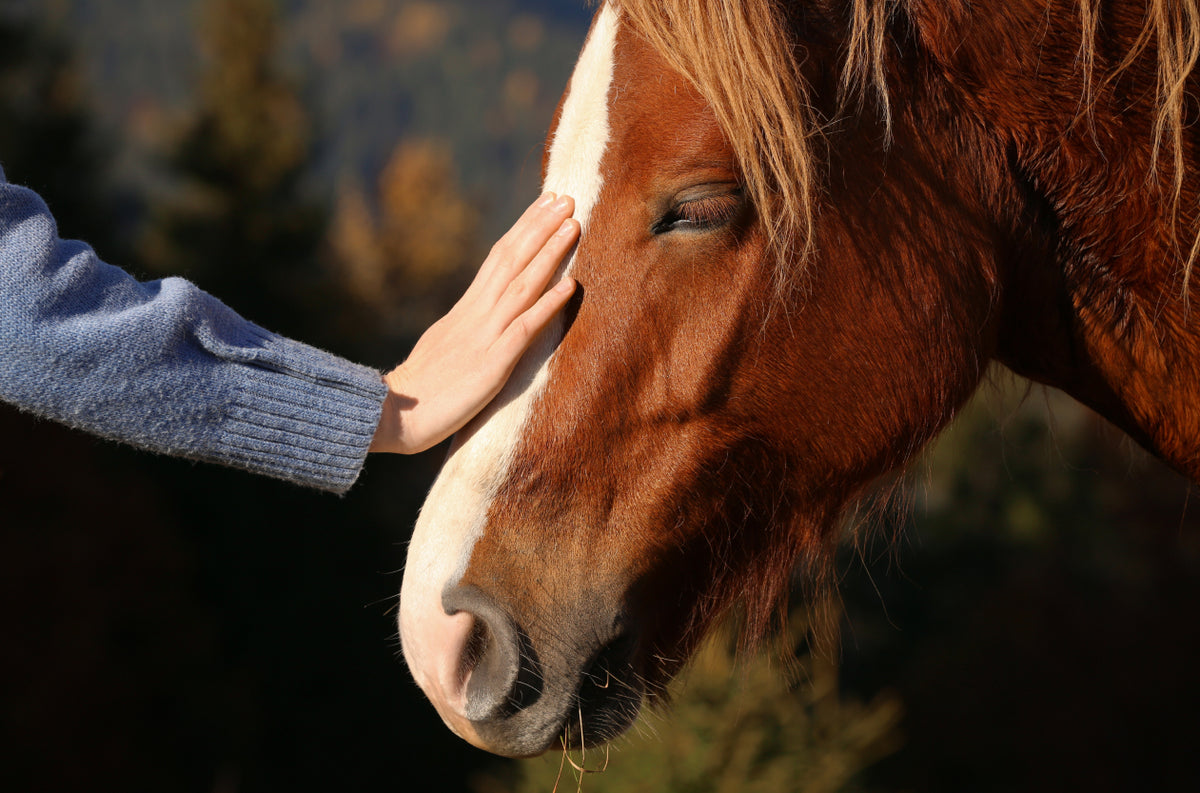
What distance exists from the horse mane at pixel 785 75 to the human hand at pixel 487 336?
0.85 ft

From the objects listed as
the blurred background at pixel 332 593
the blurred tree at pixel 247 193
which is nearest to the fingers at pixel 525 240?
the blurred background at pixel 332 593

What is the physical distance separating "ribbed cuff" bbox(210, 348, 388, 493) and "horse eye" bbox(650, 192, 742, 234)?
47cm

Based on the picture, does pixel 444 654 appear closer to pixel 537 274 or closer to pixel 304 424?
pixel 304 424

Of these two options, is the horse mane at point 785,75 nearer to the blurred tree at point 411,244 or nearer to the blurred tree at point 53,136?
the blurred tree at point 53,136

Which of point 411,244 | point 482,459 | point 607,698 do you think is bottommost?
point 411,244

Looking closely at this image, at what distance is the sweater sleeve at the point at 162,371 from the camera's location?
1.04 metres

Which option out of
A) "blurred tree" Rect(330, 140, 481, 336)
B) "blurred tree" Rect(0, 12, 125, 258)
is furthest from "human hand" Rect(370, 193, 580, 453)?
"blurred tree" Rect(330, 140, 481, 336)

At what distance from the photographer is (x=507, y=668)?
3.85 ft

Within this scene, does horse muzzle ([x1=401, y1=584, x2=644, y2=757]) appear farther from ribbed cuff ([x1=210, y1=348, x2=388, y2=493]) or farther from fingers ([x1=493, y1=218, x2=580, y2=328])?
fingers ([x1=493, y1=218, x2=580, y2=328])

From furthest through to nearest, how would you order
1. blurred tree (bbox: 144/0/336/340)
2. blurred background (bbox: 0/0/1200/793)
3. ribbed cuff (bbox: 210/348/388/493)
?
blurred tree (bbox: 144/0/336/340) < blurred background (bbox: 0/0/1200/793) < ribbed cuff (bbox: 210/348/388/493)

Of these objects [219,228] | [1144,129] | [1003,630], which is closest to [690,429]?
[1144,129]

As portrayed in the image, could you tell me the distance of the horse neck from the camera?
49.1 inches

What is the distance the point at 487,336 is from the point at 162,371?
1.37 ft

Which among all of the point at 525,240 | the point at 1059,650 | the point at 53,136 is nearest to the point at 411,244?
the point at 53,136
